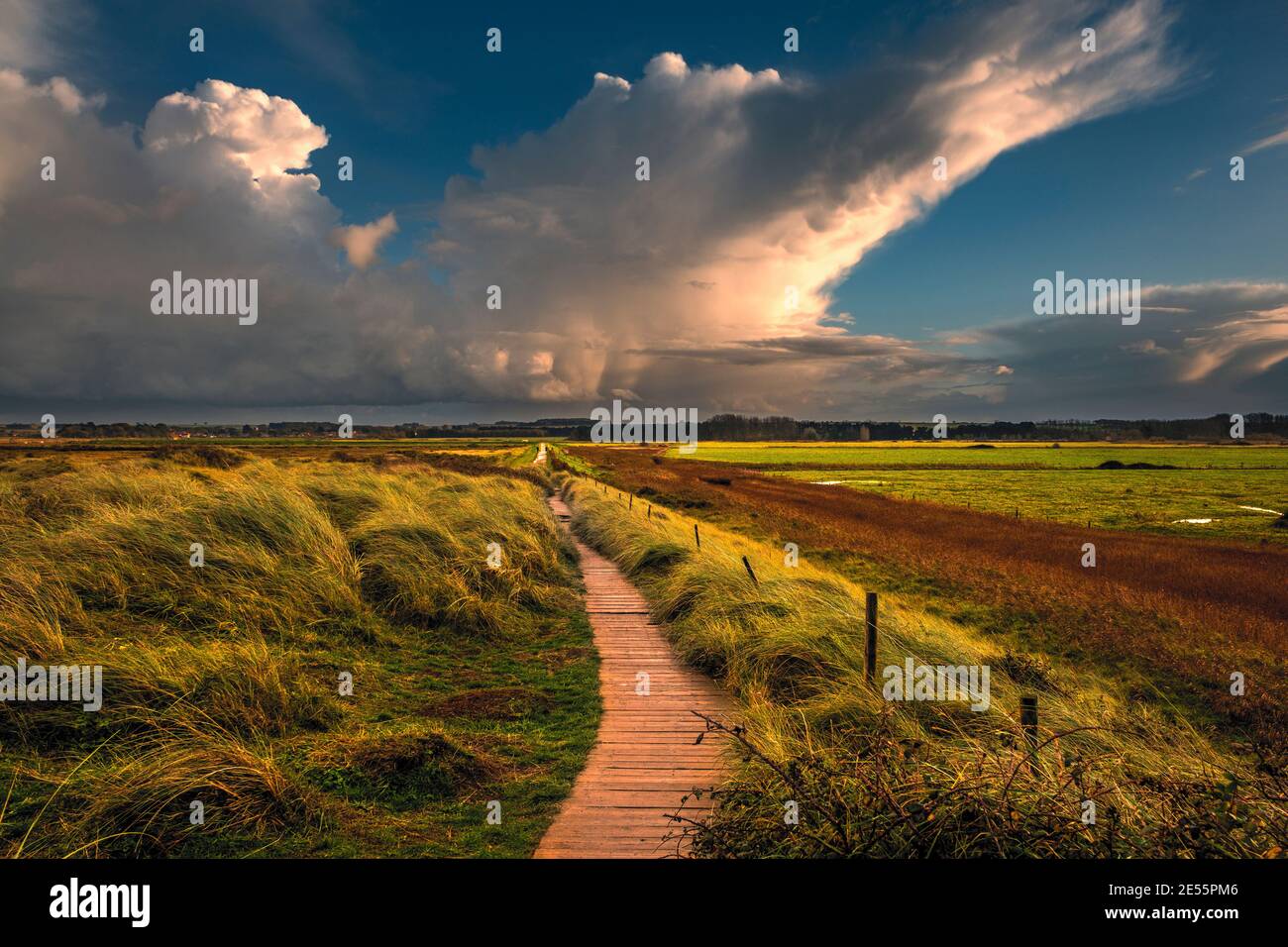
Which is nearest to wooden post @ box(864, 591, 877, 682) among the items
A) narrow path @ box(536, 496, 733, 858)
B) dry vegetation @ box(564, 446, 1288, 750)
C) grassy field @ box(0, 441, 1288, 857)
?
grassy field @ box(0, 441, 1288, 857)

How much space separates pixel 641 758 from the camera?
6523 mm

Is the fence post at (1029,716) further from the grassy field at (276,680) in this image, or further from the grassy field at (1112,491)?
the grassy field at (1112,491)

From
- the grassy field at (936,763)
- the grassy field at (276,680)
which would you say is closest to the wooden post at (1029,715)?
the grassy field at (936,763)

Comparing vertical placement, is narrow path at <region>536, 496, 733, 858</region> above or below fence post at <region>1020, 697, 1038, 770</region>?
below

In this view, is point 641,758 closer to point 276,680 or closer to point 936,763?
point 936,763

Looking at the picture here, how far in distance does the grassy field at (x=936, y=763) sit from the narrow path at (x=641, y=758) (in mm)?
594

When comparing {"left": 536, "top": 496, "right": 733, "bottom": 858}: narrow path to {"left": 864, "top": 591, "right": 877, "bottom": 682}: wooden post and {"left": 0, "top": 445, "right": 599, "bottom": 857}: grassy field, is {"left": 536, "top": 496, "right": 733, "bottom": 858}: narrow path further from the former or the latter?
{"left": 864, "top": 591, "right": 877, "bottom": 682}: wooden post

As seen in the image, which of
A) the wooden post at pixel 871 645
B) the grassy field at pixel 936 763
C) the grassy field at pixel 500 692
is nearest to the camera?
the grassy field at pixel 936 763

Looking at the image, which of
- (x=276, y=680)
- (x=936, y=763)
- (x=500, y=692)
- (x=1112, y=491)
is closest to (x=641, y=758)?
(x=500, y=692)

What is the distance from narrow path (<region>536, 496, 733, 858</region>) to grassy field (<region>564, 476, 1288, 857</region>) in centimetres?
59

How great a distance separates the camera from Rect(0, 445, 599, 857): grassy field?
4598 millimetres

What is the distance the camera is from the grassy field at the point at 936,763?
3680mm

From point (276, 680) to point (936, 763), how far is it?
656 cm
